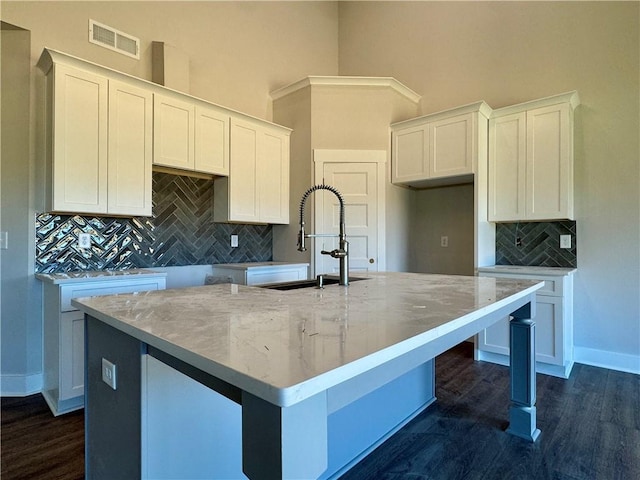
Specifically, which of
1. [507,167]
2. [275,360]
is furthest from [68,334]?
[507,167]

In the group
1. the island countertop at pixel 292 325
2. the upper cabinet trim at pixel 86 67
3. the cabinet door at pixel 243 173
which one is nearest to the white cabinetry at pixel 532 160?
the island countertop at pixel 292 325

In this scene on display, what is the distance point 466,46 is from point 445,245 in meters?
2.27

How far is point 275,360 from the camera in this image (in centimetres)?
70

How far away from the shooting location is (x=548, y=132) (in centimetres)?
321

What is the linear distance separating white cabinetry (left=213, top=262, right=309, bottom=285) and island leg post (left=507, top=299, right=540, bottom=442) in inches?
79.0

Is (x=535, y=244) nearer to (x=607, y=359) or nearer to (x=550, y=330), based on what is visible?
(x=550, y=330)

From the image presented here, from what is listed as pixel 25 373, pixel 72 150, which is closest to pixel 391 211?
pixel 72 150

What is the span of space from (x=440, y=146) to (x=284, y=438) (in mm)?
3580

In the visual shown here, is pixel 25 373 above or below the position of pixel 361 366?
below

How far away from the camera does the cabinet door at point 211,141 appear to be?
331 cm

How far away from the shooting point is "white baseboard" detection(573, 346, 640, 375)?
3.07 metres

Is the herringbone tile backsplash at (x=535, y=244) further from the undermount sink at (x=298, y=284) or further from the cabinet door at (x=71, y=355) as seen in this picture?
the cabinet door at (x=71, y=355)

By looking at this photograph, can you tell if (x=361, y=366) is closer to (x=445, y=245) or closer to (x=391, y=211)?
(x=391, y=211)

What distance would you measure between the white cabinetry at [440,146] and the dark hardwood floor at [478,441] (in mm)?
2061
